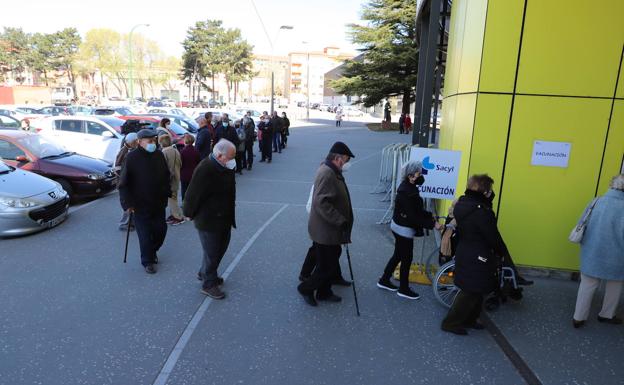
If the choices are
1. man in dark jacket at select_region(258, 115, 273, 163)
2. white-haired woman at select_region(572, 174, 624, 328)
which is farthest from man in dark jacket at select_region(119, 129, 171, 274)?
man in dark jacket at select_region(258, 115, 273, 163)

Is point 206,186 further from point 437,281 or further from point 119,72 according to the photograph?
point 119,72

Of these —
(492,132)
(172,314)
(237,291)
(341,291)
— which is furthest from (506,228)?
(172,314)

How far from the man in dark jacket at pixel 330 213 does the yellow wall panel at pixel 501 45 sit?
2.32 meters

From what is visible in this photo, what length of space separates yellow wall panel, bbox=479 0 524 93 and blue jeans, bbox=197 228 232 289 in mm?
3711

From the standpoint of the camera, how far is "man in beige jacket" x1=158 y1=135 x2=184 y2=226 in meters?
7.33

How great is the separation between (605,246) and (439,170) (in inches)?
80.0

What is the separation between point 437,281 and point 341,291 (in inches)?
44.7

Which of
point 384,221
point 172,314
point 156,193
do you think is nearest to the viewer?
point 172,314

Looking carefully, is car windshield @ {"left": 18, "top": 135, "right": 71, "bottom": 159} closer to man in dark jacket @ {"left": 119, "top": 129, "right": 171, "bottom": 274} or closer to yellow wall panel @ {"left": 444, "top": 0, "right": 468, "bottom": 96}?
man in dark jacket @ {"left": 119, "top": 129, "right": 171, "bottom": 274}

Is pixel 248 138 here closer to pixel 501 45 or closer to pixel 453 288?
pixel 501 45

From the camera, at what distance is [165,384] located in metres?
3.24

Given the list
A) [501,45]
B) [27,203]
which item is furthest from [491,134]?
[27,203]

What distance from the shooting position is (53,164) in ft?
28.3

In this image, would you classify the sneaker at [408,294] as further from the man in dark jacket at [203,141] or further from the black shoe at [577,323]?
the man in dark jacket at [203,141]
